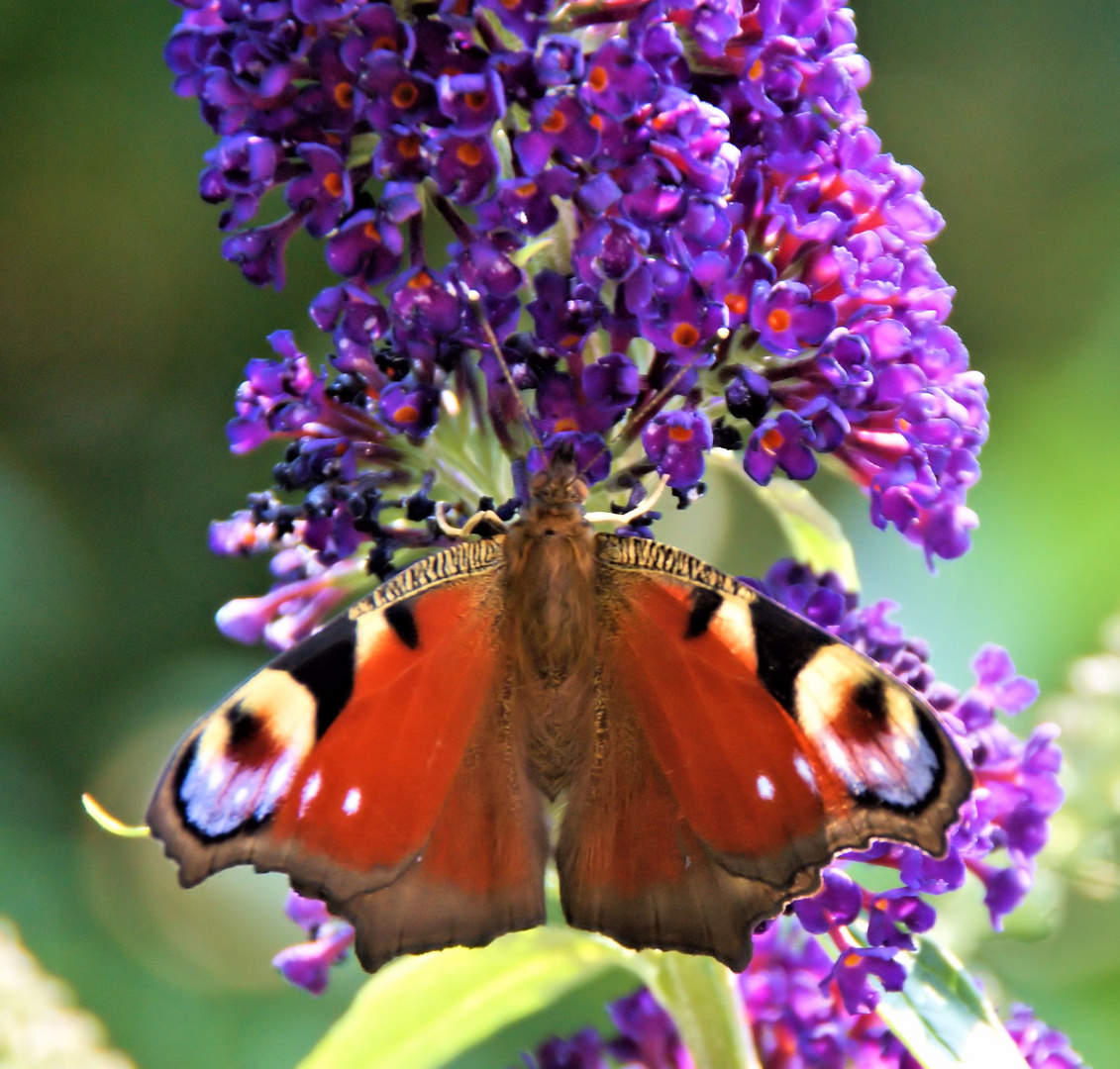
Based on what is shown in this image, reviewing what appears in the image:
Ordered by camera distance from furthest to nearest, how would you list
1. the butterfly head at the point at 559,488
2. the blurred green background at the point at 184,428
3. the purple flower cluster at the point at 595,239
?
the blurred green background at the point at 184,428, the butterfly head at the point at 559,488, the purple flower cluster at the point at 595,239

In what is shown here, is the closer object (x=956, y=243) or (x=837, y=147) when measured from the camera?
(x=837, y=147)

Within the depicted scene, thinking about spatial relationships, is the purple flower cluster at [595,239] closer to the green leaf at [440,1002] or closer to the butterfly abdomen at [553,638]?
the butterfly abdomen at [553,638]

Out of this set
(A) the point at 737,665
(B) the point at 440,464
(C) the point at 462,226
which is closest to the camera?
(A) the point at 737,665

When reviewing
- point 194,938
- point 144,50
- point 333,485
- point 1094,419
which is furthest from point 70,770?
point 1094,419

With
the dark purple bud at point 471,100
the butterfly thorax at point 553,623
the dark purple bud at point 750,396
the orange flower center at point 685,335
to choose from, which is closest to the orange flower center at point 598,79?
the dark purple bud at point 471,100

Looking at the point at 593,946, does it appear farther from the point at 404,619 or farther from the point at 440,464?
the point at 440,464

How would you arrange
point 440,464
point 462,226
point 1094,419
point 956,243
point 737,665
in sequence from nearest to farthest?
point 737,665, point 462,226, point 440,464, point 1094,419, point 956,243

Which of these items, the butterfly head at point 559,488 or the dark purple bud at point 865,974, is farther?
the butterfly head at point 559,488

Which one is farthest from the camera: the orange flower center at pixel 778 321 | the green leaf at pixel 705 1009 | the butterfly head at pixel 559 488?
the green leaf at pixel 705 1009

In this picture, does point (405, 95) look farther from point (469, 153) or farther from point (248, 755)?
point (248, 755)
